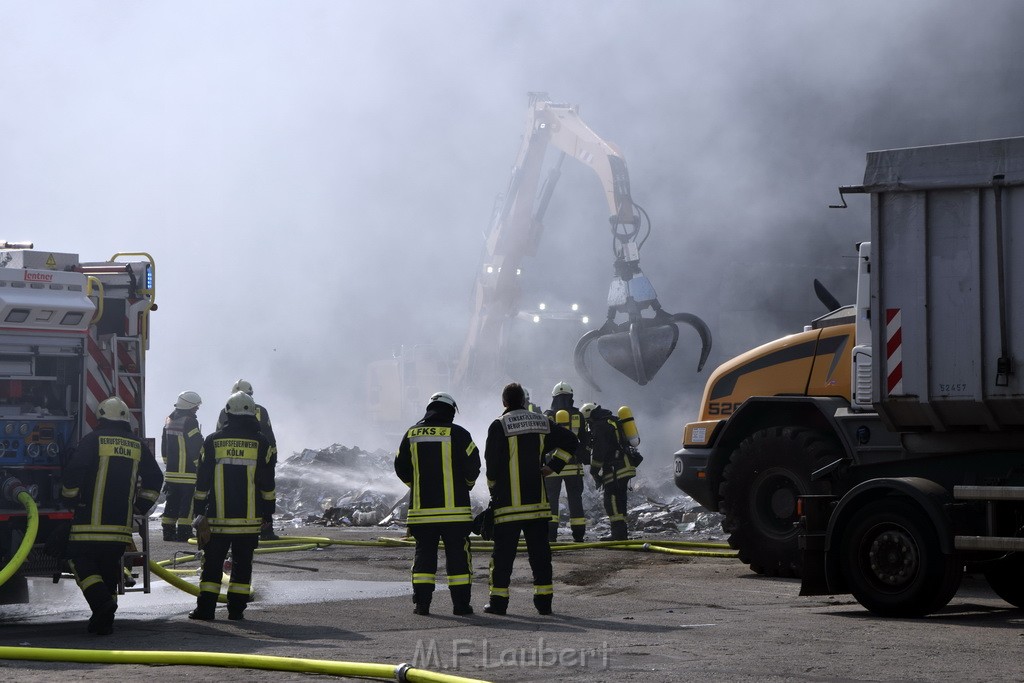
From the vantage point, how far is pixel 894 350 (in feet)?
27.5

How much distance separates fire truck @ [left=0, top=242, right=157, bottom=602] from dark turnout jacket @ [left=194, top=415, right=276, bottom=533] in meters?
0.56

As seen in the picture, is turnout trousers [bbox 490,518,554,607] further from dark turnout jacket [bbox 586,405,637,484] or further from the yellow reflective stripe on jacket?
dark turnout jacket [bbox 586,405,637,484]

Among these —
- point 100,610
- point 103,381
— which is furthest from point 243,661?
point 103,381

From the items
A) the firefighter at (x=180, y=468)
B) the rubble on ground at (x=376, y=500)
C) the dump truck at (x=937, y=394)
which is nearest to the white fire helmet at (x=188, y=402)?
the firefighter at (x=180, y=468)

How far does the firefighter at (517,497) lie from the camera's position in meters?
9.08

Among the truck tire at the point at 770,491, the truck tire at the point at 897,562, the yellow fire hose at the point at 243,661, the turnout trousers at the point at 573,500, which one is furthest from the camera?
the turnout trousers at the point at 573,500

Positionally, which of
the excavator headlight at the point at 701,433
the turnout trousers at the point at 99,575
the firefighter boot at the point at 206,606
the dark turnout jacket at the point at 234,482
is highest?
the excavator headlight at the point at 701,433

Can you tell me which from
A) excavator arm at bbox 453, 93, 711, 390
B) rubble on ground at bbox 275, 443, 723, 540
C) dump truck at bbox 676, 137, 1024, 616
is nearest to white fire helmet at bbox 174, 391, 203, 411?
rubble on ground at bbox 275, 443, 723, 540

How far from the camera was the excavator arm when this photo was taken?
20188 mm

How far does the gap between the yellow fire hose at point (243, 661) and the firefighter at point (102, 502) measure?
1.41m

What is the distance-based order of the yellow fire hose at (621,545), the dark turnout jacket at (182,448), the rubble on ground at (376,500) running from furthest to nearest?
the rubble on ground at (376,500) → the dark turnout jacket at (182,448) → the yellow fire hose at (621,545)

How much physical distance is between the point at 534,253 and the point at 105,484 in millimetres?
17619

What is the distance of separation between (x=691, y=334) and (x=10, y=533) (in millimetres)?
30728

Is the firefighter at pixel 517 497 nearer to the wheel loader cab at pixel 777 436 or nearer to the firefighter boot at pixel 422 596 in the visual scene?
the firefighter boot at pixel 422 596
